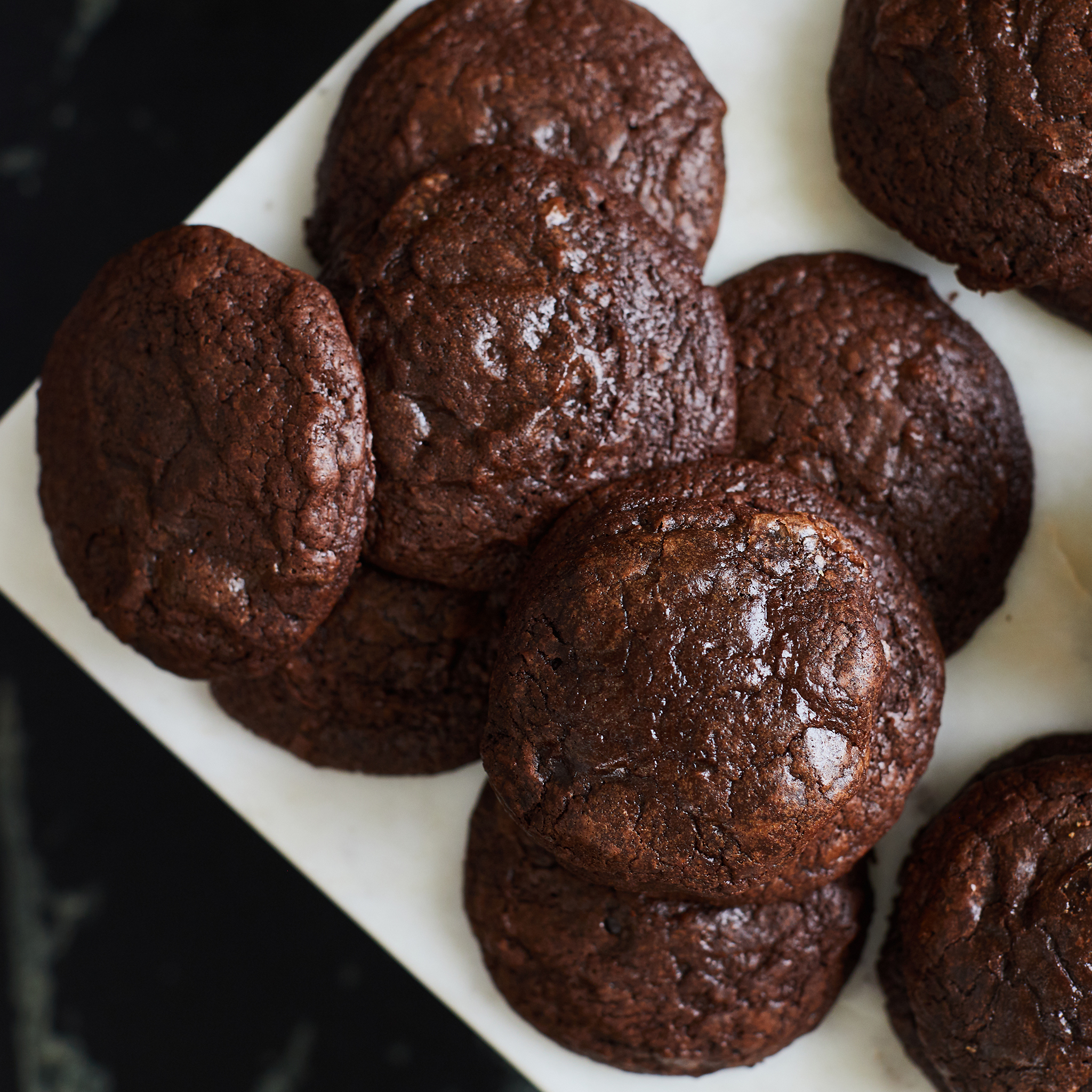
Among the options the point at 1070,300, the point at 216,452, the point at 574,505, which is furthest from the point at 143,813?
the point at 1070,300

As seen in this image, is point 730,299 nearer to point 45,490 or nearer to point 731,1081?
point 45,490

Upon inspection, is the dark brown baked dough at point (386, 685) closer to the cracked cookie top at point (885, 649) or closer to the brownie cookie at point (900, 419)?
the cracked cookie top at point (885, 649)

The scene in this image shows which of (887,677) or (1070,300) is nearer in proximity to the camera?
(887,677)

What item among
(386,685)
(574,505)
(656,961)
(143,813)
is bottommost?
(143,813)

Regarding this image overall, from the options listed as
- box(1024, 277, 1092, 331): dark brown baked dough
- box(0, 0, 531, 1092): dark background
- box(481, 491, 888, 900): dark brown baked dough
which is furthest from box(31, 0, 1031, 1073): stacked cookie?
box(0, 0, 531, 1092): dark background

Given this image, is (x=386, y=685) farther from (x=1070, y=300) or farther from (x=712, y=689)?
(x=1070, y=300)

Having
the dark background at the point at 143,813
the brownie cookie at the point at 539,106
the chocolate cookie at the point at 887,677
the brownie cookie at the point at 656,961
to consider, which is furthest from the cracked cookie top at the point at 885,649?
the dark background at the point at 143,813
